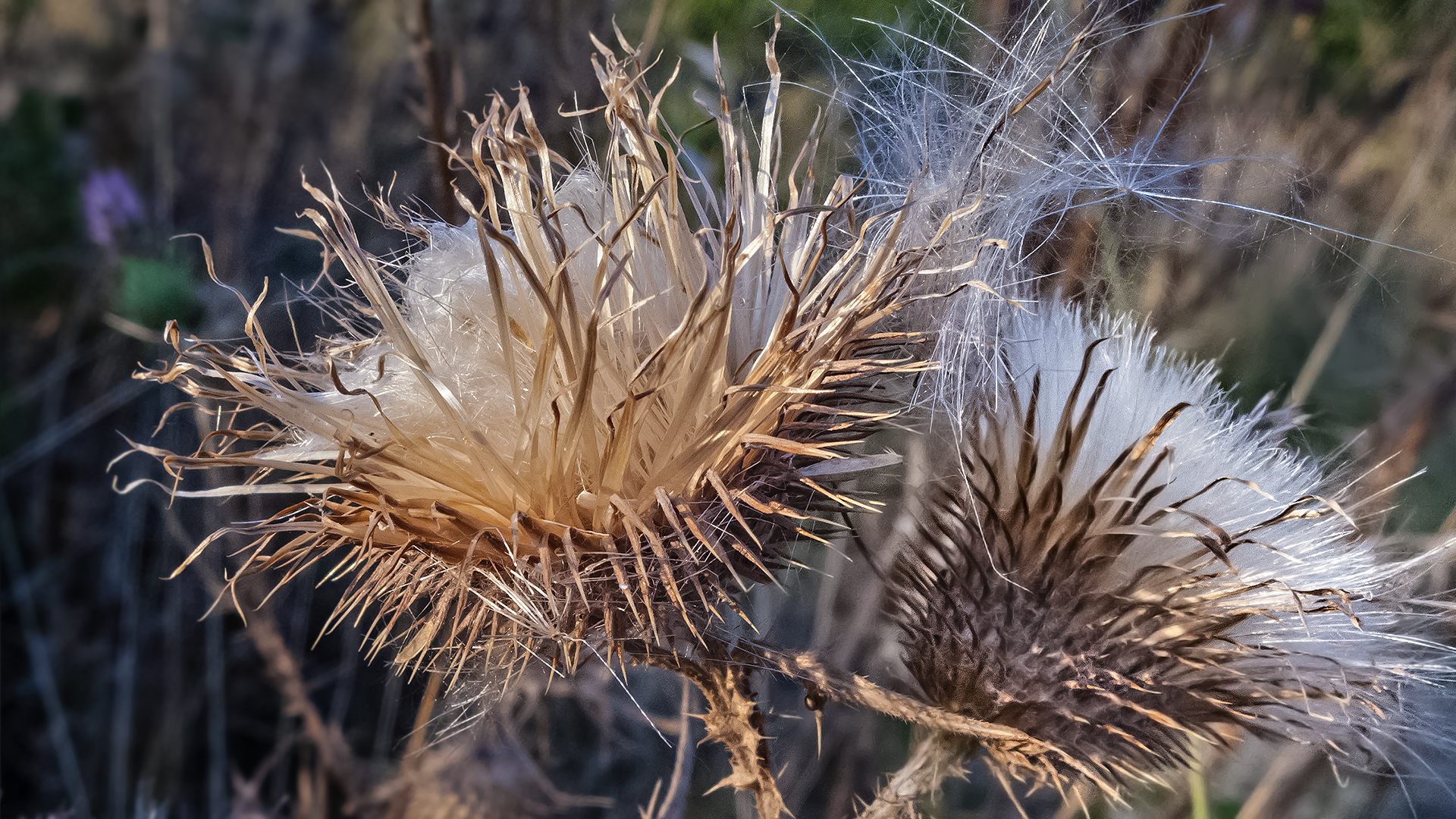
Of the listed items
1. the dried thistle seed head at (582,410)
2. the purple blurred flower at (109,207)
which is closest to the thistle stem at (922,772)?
the dried thistle seed head at (582,410)

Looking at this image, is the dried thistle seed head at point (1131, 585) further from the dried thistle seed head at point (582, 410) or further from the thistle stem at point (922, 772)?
the dried thistle seed head at point (582, 410)

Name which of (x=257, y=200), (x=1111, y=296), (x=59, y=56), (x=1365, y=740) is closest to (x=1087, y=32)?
(x=1111, y=296)

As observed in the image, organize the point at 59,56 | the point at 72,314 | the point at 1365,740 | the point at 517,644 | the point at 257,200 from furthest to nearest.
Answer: the point at 59,56 → the point at 72,314 → the point at 257,200 → the point at 1365,740 → the point at 517,644

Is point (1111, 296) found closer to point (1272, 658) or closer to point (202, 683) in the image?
point (1272, 658)

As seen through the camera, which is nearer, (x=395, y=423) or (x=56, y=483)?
(x=395, y=423)

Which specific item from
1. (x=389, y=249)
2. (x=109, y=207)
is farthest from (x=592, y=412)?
(x=109, y=207)

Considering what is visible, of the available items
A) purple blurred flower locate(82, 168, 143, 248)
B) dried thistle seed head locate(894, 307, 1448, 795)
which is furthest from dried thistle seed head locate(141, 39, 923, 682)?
purple blurred flower locate(82, 168, 143, 248)

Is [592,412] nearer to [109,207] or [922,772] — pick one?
[922,772]
